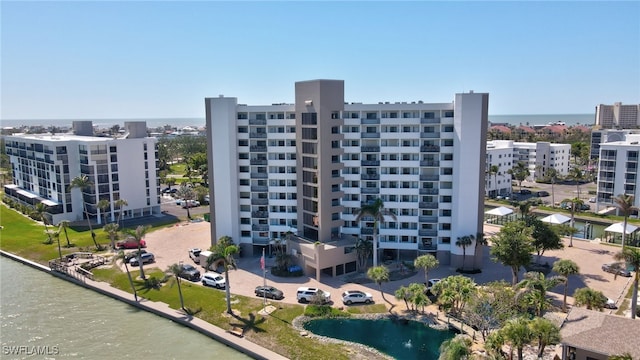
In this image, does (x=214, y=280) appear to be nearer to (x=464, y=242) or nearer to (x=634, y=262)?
(x=464, y=242)

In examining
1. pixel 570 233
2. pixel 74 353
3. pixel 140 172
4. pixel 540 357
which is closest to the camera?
pixel 540 357

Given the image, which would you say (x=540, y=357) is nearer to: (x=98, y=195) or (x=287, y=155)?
(x=287, y=155)

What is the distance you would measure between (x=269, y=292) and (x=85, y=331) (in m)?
20.5

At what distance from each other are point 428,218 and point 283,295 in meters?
24.6

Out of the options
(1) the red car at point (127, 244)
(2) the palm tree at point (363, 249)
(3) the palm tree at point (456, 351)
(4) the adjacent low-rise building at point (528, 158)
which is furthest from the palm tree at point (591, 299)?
(4) the adjacent low-rise building at point (528, 158)

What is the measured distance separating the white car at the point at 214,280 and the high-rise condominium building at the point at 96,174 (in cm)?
3657

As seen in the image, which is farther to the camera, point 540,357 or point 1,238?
point 1,238

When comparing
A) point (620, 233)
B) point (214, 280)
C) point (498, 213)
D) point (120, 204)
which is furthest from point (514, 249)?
point (120, 204)

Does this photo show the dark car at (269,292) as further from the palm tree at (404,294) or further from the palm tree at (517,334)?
the palm tree at (517,334)

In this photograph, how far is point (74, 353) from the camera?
46.8 metres

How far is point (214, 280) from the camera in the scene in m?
60.4

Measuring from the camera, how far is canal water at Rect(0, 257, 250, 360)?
Answer: 46.8 metres

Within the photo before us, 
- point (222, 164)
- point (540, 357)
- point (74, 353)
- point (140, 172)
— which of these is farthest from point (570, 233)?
point (140, 172)

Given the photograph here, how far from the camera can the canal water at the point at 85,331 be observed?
4678 cm
